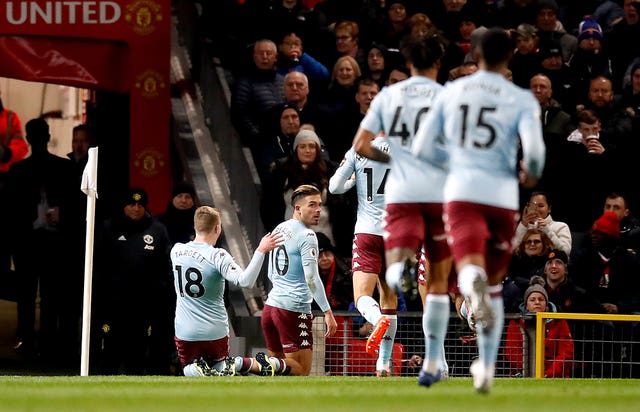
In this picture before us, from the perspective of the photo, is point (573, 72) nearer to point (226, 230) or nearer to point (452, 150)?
point (226, 230)

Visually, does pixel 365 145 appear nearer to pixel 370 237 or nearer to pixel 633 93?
pixel 370 237

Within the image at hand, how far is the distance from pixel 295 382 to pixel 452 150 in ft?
10.6

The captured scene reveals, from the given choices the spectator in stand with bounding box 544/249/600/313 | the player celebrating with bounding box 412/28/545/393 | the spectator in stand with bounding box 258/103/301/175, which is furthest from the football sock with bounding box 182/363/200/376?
the player celebrating with bounding box 412/28/545/393

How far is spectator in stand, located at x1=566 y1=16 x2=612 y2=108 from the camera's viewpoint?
20.9 metres

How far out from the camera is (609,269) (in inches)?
706

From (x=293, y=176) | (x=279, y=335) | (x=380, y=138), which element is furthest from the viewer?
(x=293, y=176)

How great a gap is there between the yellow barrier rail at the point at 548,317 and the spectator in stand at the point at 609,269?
1416 millimetres

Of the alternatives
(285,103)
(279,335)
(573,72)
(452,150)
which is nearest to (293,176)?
(285,103)

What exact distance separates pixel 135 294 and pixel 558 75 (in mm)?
6151

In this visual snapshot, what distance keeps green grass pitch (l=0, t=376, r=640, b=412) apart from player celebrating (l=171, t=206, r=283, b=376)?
1519 mm

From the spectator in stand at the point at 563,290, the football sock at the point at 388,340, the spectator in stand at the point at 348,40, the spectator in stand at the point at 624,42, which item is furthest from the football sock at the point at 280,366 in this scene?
the spectator in stand at the point at 624,42

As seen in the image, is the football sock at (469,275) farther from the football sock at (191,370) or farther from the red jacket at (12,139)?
the red jacket at (12,139)

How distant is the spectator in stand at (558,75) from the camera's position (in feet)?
68.2

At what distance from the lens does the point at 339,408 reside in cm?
1012
